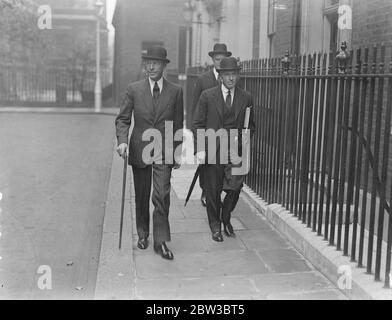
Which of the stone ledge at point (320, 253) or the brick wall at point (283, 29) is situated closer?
the stone ledge at point (320, 253)

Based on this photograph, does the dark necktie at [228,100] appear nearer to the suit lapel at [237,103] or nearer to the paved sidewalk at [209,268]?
the suit lapel at [237,103]

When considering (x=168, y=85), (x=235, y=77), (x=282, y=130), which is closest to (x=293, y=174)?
(x=282, y=130)

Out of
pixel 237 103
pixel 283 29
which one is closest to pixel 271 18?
pixel 283 29

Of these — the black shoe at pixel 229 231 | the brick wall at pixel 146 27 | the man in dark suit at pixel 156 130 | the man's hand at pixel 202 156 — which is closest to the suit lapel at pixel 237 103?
the man's hand at pixel 202 156

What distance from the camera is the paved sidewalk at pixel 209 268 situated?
454 centimetres

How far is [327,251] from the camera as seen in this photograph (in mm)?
5027

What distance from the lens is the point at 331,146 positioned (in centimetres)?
522

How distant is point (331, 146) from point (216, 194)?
4.61 feet

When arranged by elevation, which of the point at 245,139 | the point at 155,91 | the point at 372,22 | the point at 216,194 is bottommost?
the point at 216,194

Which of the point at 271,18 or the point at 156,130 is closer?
the point at 156,130

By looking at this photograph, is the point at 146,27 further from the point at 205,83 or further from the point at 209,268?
the point at 209,268

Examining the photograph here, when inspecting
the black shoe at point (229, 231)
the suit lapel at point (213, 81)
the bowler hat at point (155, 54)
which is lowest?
the black shoe at point (229, 231)

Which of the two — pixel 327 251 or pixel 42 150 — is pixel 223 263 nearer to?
pixel 327 251

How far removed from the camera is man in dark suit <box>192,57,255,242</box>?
586 cm
